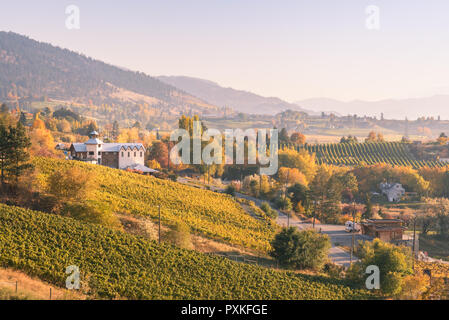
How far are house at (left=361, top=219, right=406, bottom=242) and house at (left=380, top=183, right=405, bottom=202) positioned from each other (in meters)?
29.5

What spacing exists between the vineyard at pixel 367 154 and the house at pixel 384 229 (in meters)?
61.0

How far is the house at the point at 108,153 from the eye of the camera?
197ft

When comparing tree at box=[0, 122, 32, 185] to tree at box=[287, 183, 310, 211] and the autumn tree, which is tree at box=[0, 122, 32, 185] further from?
tree at box=[287, 183, 310, 211]

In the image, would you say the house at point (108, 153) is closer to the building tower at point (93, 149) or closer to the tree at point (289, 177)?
the building tower at point (93, 149)

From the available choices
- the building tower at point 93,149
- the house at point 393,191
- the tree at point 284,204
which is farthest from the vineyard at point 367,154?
the building tower at point 93,149

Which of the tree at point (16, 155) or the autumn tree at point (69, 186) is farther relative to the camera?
the tree at point (16, 155)

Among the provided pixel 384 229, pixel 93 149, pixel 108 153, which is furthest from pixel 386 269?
pixel 93 149

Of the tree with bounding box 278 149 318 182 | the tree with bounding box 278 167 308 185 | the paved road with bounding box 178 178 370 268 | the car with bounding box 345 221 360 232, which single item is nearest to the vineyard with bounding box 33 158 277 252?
the paved road with bounding box 178 178 370 268

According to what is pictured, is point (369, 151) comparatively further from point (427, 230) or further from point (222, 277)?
point (222, 277)

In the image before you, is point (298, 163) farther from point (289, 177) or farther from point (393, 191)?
point (393, 191)

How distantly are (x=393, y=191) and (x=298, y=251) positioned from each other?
53923 millimetres

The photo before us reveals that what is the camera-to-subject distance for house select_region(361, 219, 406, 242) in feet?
162

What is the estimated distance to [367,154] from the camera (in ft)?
397
